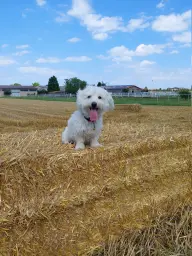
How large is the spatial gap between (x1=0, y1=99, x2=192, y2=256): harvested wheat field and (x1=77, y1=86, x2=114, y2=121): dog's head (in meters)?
0.49

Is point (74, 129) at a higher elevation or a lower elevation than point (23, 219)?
higher

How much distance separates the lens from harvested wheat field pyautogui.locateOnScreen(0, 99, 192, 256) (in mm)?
2971

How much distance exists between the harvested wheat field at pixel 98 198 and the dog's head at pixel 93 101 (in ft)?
1.60

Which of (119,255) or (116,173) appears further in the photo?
(116,173)

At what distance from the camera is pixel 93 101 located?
3854 millimetres

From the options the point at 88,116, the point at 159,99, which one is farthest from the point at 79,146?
the point at 159,99

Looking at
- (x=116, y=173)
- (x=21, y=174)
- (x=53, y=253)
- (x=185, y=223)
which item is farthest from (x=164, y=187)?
(x=21, y=174)

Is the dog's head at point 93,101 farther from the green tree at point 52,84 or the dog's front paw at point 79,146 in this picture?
the green tree at point 52,84

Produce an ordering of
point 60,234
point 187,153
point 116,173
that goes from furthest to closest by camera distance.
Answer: point 187,153 < point 116,173 < point 60,234

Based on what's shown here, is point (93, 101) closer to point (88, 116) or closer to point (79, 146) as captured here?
point (88, 116)

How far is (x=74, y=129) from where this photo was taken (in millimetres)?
4125

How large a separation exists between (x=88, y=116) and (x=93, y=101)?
A: 27 centimetres

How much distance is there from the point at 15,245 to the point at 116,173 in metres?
1.38

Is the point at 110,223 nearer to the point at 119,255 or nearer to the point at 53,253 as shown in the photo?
the point at 119,255
